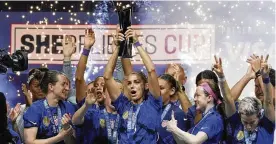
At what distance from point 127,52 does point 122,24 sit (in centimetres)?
21

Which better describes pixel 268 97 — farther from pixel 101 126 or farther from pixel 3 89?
pixel 3 89

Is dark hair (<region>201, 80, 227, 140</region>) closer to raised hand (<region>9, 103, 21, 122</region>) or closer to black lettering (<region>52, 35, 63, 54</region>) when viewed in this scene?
raised hand (<region>9, 103, 21, 122</region>)

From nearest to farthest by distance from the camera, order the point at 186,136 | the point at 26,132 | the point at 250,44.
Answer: the point at 186,136 → the point at 26,132 → the point at 250,44

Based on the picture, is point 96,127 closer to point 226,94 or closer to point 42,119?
point 42,119

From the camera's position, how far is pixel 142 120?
4984mm

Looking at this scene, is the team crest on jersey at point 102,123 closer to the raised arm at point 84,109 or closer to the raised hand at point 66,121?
the raised arm at point 84,109

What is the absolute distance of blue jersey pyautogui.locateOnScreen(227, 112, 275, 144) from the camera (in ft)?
16.4

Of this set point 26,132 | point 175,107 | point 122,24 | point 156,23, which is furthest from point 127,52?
point 156,23

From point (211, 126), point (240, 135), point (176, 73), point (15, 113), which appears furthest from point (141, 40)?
point (211, 126)

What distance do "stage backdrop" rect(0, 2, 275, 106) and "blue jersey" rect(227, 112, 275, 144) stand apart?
2.04 meters

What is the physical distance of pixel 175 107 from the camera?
5.36 m

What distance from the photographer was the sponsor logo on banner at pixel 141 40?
721 cm

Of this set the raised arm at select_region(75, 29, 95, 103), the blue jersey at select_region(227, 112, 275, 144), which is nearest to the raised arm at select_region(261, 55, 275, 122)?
the blue jersey at select_region(227, 112, 275, 144)

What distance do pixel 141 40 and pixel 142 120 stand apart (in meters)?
2.34
